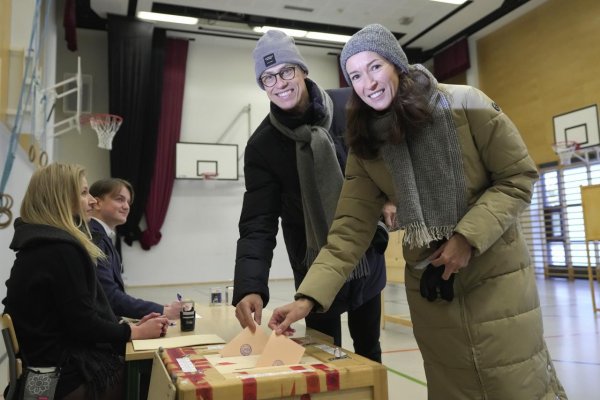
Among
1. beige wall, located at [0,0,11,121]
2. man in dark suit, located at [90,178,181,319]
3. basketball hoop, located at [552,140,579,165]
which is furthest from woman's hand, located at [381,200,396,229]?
basketball hoop, located at [552,140,579,165]

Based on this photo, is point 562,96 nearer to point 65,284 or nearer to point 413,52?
point 413,52

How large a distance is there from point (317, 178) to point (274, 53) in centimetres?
39

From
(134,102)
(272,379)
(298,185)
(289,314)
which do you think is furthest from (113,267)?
(134,102)

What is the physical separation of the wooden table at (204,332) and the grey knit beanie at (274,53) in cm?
77

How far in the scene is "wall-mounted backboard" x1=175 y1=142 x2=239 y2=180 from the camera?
866 centimetres

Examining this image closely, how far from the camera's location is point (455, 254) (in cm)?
96

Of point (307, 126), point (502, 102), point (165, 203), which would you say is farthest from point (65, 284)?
point (502, 102)

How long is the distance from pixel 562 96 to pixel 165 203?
7.04 m

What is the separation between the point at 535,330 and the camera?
1051mm

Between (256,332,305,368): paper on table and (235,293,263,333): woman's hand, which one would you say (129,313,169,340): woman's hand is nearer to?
(235,293,263,333): woman's hand

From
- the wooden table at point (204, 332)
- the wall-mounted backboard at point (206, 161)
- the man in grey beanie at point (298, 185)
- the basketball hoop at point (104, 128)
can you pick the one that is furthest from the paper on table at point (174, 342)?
the wall-mounted backboard at point (206, 161)

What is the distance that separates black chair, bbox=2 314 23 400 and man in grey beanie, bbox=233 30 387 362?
0.61 m

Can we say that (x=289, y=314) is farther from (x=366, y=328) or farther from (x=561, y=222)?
(x=561, y=222)

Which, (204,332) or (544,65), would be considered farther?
(544,65)
